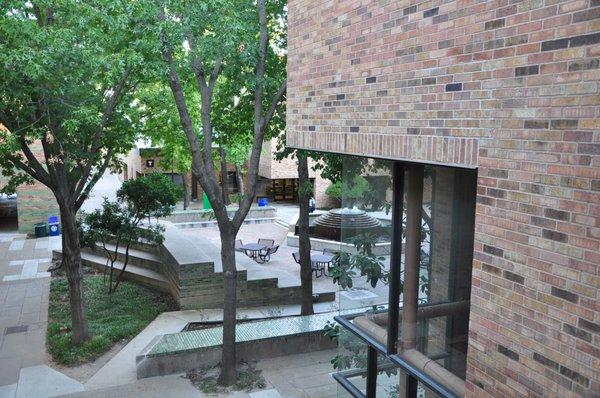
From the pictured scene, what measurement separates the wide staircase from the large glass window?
7.47 m

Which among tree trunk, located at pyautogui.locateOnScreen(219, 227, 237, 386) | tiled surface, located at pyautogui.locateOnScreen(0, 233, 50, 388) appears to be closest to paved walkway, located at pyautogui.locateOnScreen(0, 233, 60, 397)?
tiled surface, located at pyautogui.locateOnScreen(0, 233, 50, 388)

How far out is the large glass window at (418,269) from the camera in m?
4.48

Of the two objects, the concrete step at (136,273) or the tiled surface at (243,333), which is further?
the concrete step at (136,273)

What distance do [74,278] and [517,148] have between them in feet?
32.5

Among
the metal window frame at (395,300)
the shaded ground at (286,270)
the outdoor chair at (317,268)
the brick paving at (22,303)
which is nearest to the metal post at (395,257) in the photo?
the metal window frame at (395,300)

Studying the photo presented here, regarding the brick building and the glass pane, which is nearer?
the glass pane

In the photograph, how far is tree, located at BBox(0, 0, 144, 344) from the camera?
840 centimetres

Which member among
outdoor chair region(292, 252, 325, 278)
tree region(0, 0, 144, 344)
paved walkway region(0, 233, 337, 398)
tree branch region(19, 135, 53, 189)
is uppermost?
tree region(0, 0, 144, 344)

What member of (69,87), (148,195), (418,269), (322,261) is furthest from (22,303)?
(418,269)

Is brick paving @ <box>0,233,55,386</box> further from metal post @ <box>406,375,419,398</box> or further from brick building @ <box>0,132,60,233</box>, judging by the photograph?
metal post @ <box>406,375,419,398</box>

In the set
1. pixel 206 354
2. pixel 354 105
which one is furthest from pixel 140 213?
pixel 354 105

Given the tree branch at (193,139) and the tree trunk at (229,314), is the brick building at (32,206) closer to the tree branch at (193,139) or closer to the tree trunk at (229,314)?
the tree branch at (193,139)

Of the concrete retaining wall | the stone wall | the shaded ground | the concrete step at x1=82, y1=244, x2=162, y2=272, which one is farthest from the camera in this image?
the stone wall

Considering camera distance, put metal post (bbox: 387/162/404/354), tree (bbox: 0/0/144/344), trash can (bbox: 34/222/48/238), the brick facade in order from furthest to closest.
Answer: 1. trash can (bbox: 34/222/48/238)
2. tree (bbox: 0/0/144/344)
3. metal post (bbox: 387/162/404/354)
4. the brick facade
